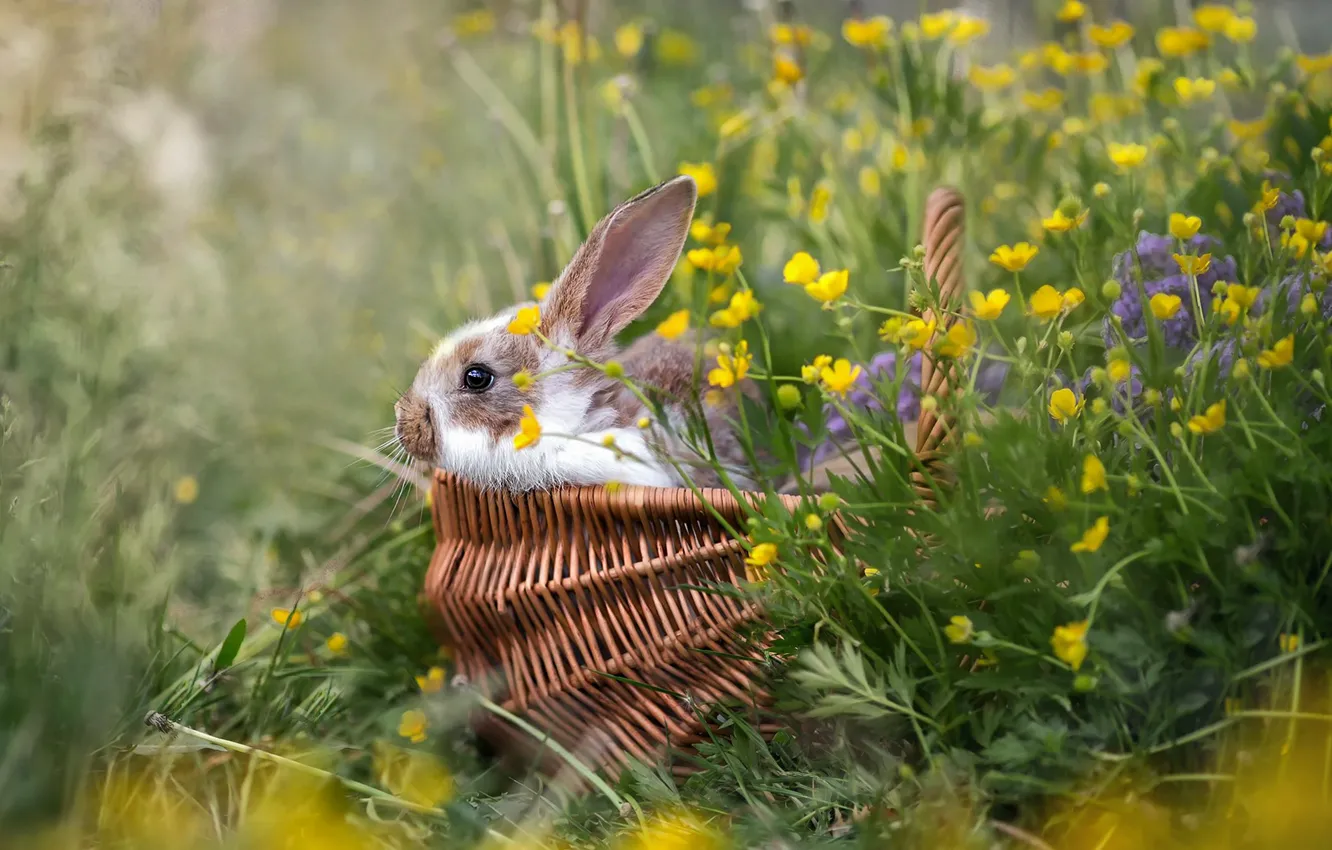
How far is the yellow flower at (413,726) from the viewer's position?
7.36ft

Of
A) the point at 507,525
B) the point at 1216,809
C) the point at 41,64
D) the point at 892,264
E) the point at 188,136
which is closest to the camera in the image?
the point at 1216,809

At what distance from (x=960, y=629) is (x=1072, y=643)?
0.15 m

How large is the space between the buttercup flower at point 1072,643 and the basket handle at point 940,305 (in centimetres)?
28

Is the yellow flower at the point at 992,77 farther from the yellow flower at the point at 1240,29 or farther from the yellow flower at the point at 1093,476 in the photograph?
the yellow flower at the point at 1093,476

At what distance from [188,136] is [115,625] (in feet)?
11.6

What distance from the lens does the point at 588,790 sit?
2.05m

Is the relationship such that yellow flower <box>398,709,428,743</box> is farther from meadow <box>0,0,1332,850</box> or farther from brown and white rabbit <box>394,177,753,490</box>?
brown and white rabbit <box>394,177,753,490</box>

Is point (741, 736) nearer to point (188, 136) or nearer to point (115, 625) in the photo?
point (115, 625)

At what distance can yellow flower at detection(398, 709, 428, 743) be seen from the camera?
7.36ft

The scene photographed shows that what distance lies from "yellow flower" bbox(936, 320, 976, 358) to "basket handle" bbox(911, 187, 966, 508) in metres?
0.03

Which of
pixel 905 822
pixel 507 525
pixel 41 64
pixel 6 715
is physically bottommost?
pixel 905 822

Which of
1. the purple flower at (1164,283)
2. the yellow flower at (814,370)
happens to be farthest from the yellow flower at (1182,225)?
the yellow flower at (814,370)

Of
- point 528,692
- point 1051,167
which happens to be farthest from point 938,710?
point 1051,167

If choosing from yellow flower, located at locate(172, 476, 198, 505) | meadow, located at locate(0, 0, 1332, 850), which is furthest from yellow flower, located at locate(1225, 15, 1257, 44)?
yellow flower, located at locate(172, 476, 198, 505)
